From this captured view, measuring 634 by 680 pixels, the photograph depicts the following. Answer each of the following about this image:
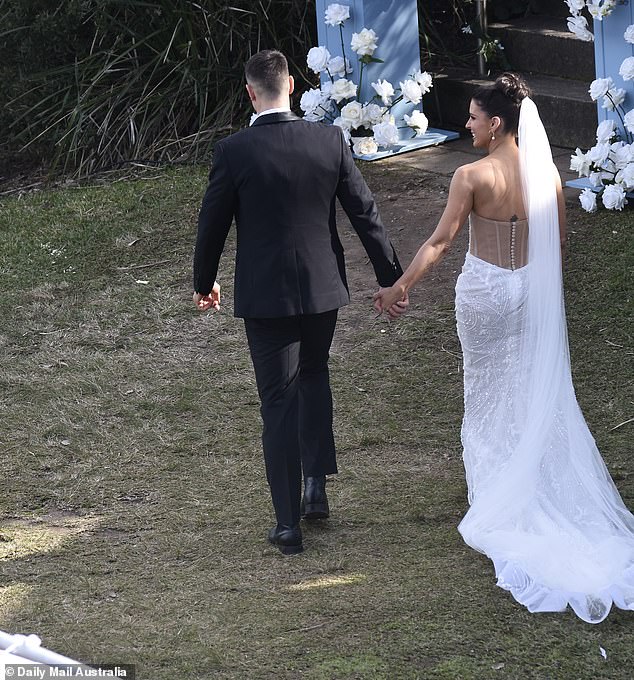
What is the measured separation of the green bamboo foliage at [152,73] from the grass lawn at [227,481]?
1.68 metres

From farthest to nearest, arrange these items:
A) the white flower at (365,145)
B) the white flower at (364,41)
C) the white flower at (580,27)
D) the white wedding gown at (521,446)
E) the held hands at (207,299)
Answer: the white flower at (365,145) < the white flower at (364,41) < the white flower at (580,27) < the held hands at (207,299) < the white wedding gown at (521,446)

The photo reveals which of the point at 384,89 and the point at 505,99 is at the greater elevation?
the point at 505,99

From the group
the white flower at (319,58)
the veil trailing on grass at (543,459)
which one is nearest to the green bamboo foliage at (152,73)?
the white flower at (319,58)

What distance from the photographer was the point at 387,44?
330 inches

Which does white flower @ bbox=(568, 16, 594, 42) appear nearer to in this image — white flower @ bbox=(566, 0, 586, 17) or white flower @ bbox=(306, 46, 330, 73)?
white flower @ bbox=(566, 0, 586, 17)

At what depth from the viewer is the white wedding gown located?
144 inches

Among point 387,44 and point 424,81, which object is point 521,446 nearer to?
point 424,81

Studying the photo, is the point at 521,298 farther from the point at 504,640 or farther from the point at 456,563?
the point at 504,640

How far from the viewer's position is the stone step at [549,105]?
789 cm

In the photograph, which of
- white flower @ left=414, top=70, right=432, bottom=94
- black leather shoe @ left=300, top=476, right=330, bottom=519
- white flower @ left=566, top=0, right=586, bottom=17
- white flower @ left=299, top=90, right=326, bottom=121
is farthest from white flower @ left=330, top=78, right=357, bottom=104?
black leather shoe @ left=300, top=476, right=330, bottom=519

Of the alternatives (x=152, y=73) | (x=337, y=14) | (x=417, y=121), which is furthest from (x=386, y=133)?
(x=152, y=73)

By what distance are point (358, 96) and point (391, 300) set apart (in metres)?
4.62

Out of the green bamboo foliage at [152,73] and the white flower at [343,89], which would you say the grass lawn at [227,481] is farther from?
the green bamboo foliage at [152,73]

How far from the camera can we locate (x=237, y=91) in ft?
30.9
